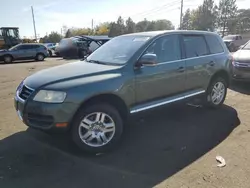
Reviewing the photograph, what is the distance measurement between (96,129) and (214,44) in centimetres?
350

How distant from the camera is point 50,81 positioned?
3486 millimetres

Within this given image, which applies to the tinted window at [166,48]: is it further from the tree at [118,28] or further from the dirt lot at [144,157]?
the tree at [118,28]

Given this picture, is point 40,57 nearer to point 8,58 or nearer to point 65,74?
point 8,58

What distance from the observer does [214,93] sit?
219 inches

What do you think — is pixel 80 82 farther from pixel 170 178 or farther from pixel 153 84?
pixel 170 178

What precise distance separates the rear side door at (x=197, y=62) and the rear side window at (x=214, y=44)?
0.15 m

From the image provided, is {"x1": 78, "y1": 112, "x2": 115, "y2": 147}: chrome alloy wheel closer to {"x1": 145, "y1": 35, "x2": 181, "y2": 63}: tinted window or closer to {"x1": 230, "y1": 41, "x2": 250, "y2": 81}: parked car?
{"x1": 145, "y1": 35, "x2": 181, "y2": 63}: tinted window

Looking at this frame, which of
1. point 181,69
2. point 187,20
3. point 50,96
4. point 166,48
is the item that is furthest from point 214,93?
point 187,20

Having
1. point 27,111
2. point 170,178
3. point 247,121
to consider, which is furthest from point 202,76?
point 27,111

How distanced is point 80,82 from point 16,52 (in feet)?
61.2

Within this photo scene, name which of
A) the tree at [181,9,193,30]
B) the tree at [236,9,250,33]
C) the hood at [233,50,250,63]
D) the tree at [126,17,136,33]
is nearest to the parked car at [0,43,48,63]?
the hood at [233,50,250,63]

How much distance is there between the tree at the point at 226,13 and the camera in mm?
61819

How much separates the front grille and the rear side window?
151 inches

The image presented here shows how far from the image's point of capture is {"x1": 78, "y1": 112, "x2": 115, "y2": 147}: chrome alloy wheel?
354 cm
